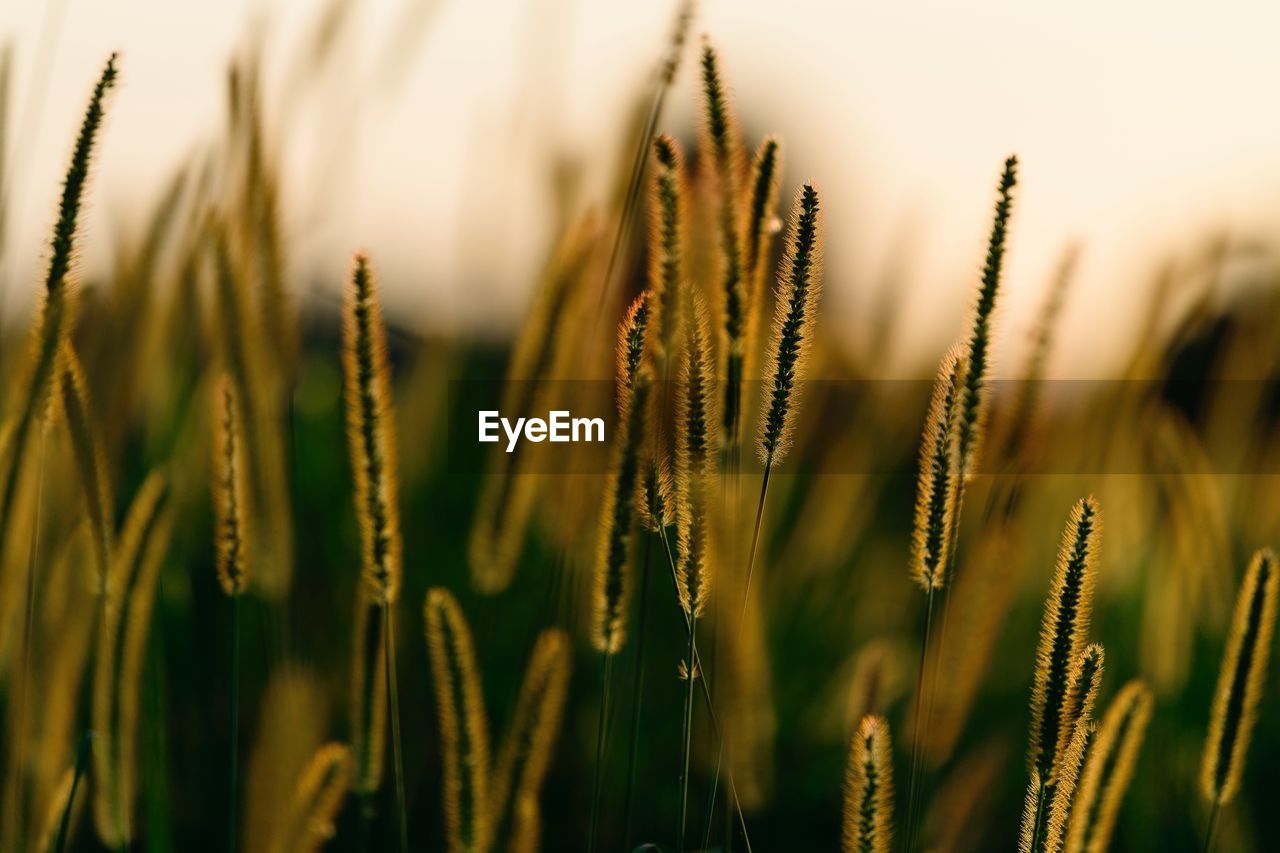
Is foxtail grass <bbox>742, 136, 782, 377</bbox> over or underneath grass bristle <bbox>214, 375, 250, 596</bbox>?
over

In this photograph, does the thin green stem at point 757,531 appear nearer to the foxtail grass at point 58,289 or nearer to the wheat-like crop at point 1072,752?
the wheat-like crop at point 1072,752

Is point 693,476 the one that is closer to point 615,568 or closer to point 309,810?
point 615,568

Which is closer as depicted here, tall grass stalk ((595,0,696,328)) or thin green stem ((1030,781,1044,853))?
thin green stem ((1030,781,1044,853))

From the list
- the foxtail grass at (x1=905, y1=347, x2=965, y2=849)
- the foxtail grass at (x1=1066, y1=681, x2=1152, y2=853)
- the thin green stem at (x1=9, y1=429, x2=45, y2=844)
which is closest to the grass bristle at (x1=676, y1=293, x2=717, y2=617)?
the foxtail grass at (x1=905, y1=347, x2=965, y2=849)

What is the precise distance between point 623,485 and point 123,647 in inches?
11.4

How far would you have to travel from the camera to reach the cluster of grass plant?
49 cm

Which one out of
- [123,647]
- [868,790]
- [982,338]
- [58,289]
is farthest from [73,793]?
[982,338]

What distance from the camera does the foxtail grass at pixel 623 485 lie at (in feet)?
1.44

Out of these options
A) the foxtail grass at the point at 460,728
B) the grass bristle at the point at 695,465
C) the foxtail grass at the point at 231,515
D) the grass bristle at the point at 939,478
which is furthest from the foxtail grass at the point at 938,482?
the foxtail grass at the point at 231,515

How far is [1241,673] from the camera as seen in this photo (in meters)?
0.53

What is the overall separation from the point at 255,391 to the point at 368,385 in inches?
6.7

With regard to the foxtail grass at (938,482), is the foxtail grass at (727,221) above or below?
above

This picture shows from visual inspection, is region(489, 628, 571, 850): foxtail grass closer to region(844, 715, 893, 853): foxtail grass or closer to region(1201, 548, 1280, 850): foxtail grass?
region(844, 715, 893, 853): foxtail grass

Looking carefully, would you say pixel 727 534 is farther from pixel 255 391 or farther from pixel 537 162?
pixel 537 162
